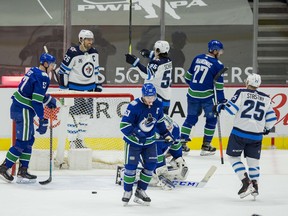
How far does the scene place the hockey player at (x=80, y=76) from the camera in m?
10.4

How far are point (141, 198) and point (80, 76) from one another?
9.29 feet

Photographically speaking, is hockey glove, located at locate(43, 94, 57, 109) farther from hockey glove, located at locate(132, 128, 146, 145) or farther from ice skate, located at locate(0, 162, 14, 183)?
hockey glove, located at locate(132, 128, 146, 145)

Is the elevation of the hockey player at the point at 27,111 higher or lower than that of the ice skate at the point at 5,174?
higher

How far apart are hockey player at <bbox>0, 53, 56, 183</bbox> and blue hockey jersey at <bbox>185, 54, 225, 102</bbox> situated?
231 centimetres

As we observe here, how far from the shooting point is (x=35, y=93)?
29.6 feet

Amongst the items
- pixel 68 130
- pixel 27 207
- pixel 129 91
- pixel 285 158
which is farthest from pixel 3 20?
pixel 27 207

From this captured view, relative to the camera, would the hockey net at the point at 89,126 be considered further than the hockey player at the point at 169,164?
Yes

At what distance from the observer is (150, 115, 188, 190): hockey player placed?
9.09 m

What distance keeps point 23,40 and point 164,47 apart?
2.93 m

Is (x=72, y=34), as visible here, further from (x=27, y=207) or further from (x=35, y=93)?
(x=27, y=207)

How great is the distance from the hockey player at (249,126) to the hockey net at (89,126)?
68.4 inches

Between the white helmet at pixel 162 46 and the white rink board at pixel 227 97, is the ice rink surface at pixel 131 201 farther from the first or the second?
the white rink board at pixel 227 97

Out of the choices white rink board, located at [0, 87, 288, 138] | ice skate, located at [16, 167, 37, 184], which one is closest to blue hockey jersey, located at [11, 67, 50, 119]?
ice skate, located at [16, 167, 37, 184]

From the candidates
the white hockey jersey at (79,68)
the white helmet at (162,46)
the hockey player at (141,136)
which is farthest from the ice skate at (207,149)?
the hockey player at (141,136)
